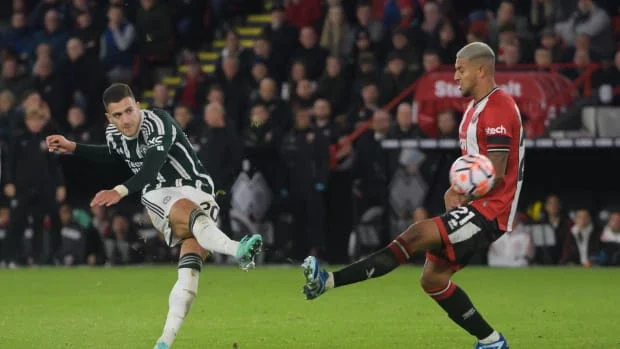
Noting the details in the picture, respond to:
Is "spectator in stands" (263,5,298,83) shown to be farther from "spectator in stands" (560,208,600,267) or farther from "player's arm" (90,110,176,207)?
"player's arm" (90,110,176,207)

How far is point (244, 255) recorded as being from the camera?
970cm

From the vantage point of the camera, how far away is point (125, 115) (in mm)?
10523

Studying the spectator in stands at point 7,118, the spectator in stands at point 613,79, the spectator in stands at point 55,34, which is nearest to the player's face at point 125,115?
the spectator in stands at point 613,79

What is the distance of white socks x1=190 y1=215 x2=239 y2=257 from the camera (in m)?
9.91

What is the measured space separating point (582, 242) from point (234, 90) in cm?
564

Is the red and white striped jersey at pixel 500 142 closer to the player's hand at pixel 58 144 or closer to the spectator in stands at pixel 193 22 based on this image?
the player's hand at pixel 58 144

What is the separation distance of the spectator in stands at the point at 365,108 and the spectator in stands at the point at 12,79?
5.68 meters

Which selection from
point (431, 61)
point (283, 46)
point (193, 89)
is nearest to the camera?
point (431, 61)

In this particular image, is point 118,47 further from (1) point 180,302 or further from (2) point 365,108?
(1) point 180,302

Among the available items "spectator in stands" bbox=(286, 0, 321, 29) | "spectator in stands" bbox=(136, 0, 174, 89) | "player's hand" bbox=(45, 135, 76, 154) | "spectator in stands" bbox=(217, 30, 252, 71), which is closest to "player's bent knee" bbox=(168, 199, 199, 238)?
"player's hand" bbox=(45, 135, 76, 154)

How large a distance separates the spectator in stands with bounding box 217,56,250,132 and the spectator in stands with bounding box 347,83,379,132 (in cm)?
164

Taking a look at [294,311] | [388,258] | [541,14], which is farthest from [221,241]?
[541,14]

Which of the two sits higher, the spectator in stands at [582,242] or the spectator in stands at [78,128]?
the spectator in stands at [78,128]

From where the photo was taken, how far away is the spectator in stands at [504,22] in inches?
816
